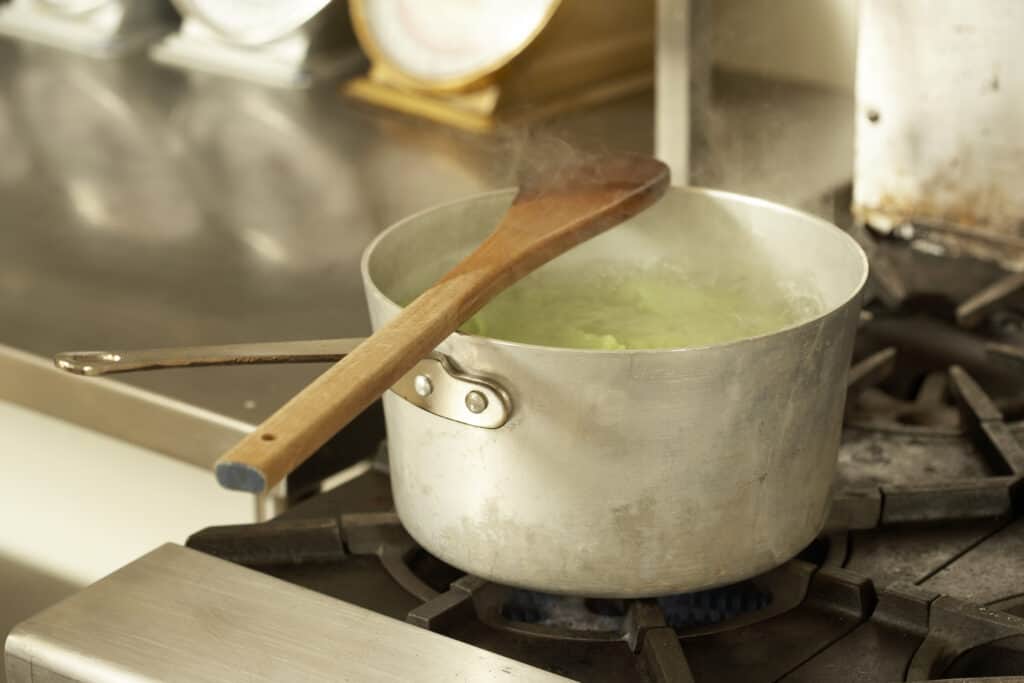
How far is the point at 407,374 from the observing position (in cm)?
63

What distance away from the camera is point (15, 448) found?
104 cm

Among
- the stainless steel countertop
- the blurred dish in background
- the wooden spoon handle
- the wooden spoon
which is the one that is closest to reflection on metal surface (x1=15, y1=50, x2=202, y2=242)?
the stainless steel countertop

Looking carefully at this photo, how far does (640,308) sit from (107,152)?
2.65 ft

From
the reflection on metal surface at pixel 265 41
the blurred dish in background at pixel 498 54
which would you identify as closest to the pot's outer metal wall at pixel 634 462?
the blurred dish in background at pixel 498 54

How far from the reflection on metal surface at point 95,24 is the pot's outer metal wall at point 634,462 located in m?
1.22

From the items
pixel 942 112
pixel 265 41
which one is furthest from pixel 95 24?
pixel 942 112

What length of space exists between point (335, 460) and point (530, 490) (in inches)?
11.2

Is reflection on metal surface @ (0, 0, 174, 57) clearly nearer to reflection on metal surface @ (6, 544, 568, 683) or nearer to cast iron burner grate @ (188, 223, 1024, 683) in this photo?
cast iron burner grate @ (188, 223, 1024, 683)

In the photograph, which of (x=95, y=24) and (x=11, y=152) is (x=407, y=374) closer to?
(x=11, y=152)

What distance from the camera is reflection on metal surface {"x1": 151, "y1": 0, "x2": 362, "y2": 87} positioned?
1586mm

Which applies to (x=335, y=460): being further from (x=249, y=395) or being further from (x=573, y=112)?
(x=573, y=112)

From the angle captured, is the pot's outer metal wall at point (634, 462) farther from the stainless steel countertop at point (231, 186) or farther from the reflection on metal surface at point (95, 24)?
the reflection on metal surface at point (95, 24)

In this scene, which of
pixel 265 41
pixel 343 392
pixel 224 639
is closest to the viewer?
pixel 343 392

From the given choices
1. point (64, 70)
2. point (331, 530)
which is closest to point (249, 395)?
point (331, 530)
